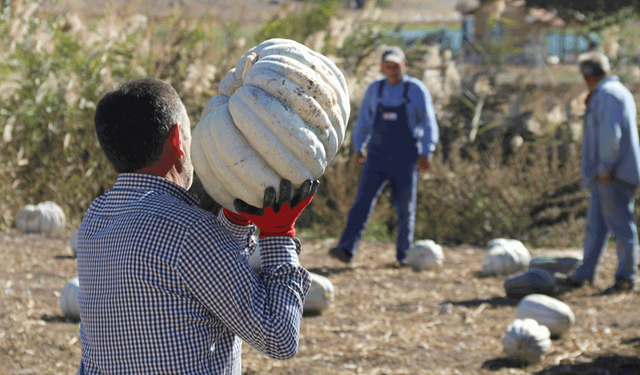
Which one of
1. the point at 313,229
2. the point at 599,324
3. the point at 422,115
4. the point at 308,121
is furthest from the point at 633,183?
the point at 308,121

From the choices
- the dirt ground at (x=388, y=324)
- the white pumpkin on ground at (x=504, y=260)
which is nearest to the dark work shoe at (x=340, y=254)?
the dirt ground at (x=388, y=324)

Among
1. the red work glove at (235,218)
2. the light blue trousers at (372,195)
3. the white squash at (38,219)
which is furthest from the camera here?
the white squash at (38,219)

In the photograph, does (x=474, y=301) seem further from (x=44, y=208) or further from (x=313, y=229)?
(x=44, y=208)

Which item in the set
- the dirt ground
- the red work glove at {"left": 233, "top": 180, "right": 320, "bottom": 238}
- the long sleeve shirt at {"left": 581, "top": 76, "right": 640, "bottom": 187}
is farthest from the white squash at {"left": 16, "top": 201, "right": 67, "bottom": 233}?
the red work glove at {"left": 233, "top": 180, "right": 320, "bottom": 238}

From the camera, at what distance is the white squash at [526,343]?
4055 millimetres

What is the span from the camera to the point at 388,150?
639 centimetres

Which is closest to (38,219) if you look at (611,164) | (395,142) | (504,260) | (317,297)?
(317,297)

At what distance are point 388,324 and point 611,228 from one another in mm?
2128

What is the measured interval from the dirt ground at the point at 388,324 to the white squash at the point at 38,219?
108mm

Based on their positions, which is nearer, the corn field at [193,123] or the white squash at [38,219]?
the white squash at [38,219]

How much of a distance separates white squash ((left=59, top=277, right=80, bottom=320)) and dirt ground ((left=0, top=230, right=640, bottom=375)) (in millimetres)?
62

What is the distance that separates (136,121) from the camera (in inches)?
71.7

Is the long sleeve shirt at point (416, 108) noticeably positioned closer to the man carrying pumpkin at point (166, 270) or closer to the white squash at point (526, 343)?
the white squash at point (526, 343)

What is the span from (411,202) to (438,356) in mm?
2441
